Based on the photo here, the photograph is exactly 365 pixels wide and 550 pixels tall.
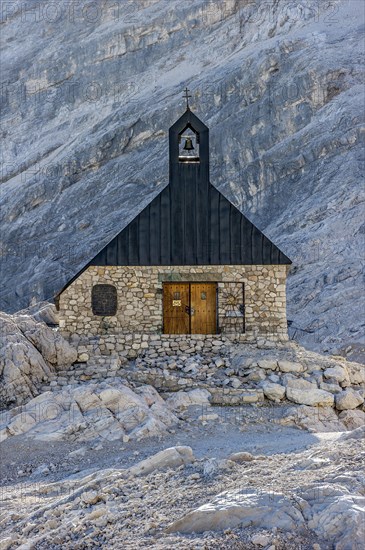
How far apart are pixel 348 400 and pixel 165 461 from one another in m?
8.29

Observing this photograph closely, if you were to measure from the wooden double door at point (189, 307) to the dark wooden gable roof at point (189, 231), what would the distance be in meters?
0.80

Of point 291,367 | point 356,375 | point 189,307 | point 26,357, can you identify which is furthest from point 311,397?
point 26,357

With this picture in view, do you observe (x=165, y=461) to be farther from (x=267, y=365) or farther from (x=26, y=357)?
(x=267, y=365)

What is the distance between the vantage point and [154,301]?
873 inches

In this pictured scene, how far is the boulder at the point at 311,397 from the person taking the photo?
61.7 feet

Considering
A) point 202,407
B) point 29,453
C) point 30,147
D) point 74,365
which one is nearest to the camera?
point 29,453

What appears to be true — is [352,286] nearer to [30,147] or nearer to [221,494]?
[221,494]

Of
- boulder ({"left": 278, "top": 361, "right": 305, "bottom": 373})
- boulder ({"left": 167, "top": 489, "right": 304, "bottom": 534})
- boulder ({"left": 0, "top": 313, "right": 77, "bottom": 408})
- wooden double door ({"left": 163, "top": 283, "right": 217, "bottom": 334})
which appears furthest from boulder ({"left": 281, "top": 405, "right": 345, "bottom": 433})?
boulder ({"left": 167, "top": 489, "right": 304, "bottom": 534})

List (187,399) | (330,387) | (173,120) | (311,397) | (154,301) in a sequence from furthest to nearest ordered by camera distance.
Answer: (173,120) → (154,301) → (330,387) → (311,397) → (187,399)

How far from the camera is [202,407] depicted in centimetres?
1841

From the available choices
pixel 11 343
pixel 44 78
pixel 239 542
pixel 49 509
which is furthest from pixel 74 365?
pixel 44 78

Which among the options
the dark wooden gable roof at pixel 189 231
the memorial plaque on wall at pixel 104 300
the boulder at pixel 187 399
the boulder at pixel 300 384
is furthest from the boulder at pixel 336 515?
the dark wooden gable roof at pixel 189 231

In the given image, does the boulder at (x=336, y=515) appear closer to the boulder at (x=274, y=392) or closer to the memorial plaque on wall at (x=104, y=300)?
the boulder at (x=274, y=392)

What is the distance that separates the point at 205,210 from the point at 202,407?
268 inches
